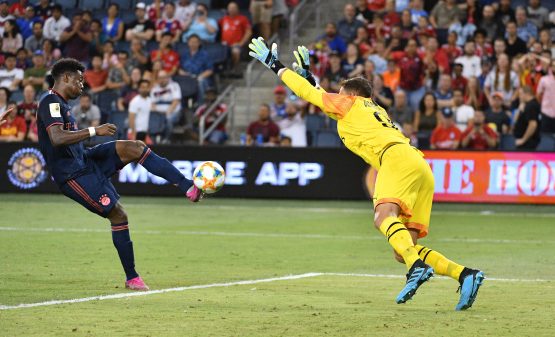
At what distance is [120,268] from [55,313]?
11.8 ft

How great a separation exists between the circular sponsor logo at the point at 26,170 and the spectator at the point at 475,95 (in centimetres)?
917

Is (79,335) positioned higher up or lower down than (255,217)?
higher up

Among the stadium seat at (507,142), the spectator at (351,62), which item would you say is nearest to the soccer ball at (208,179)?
the stadium seat at (507,142)

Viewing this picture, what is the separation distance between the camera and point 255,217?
20.2 meters

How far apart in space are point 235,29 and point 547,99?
788 centimetres

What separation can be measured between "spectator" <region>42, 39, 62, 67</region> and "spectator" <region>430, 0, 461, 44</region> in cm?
928

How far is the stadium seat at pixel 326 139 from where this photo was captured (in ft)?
80.7

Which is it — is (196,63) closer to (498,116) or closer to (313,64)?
(313,64)

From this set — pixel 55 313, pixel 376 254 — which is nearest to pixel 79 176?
pixel 55 313

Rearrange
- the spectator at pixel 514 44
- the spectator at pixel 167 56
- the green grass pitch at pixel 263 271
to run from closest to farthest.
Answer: the green grass pitch at pixel 263 271, the spectator at pixel 514 44, the spectator at pixel 167 56

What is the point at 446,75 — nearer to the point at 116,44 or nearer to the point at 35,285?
the point at 116,44

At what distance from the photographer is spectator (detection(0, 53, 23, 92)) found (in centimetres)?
2803

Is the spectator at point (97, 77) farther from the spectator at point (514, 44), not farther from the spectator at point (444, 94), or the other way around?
the spectator at point (514, 44)

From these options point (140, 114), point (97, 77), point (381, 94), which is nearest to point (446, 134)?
point (381, 94)
